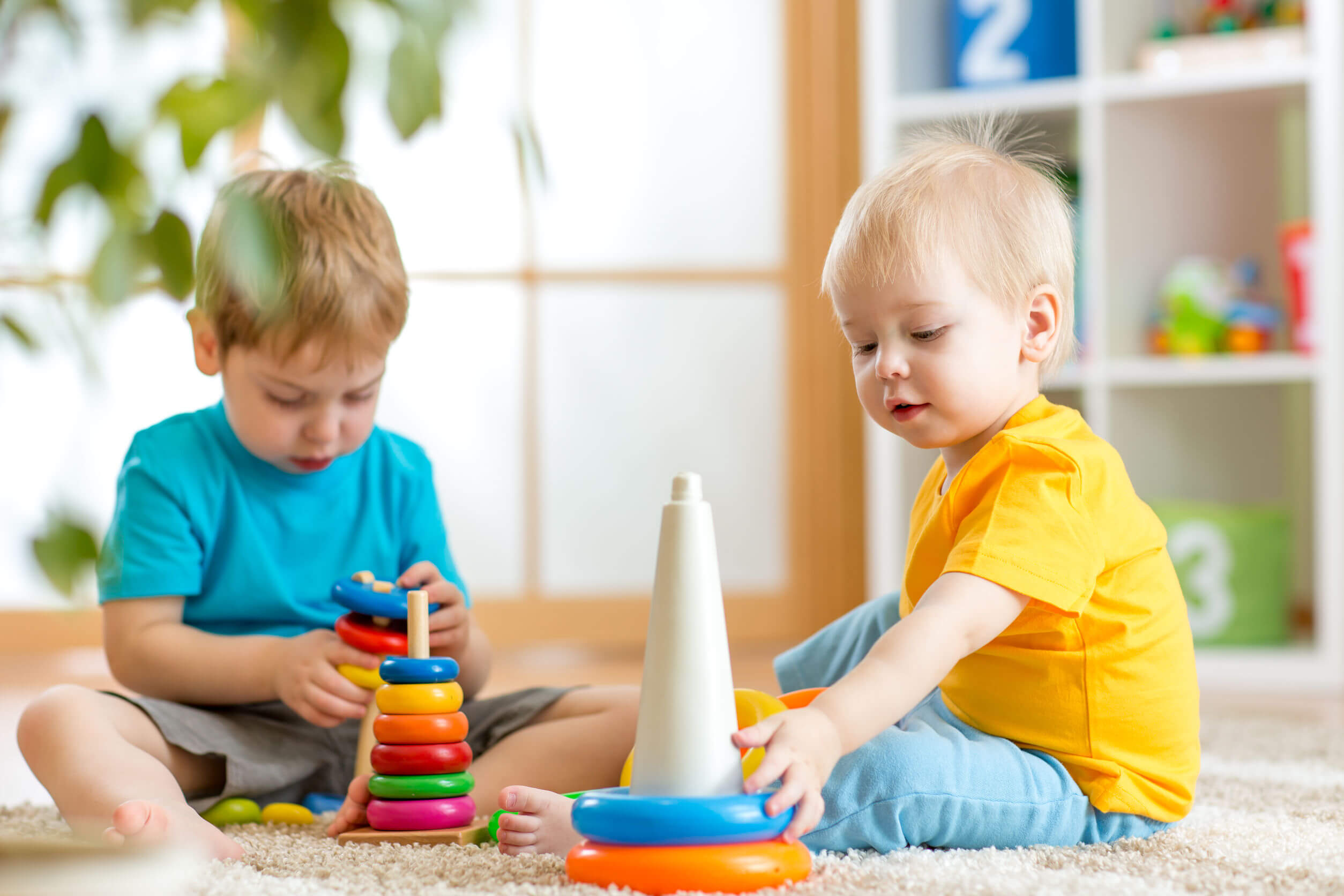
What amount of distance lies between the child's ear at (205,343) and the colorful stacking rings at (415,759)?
0.43m

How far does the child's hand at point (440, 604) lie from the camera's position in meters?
1.06

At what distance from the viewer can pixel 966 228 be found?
0.91 meters

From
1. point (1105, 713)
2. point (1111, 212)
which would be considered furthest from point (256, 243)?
point (1111, 212)

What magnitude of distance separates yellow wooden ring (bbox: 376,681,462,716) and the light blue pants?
0.88 ft

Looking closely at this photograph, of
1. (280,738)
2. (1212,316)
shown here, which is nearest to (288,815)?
(280,738)

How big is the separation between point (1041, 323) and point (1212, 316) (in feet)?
4.27

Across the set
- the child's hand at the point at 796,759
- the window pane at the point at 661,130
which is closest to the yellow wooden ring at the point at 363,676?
the child's hand at the point at 796,759

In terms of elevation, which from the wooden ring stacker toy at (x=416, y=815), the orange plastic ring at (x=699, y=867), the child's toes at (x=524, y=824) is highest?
the orange plastic ring at (x=699, y=867)

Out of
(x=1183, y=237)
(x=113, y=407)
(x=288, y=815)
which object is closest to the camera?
(x=288, y=815)

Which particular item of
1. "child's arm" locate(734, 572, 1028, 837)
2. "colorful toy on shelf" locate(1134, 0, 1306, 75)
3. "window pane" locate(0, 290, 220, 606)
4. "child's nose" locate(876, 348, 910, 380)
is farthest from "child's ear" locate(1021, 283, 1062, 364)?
"window pane" locate(0, 290, 220, 606)

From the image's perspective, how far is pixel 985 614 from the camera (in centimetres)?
78

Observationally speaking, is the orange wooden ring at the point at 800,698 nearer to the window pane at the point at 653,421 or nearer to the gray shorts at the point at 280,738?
the gray shorts at the point at 280,738

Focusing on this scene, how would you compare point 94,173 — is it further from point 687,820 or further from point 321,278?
point 321,278

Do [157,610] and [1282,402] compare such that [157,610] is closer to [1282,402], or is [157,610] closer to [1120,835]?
[1120,835]
